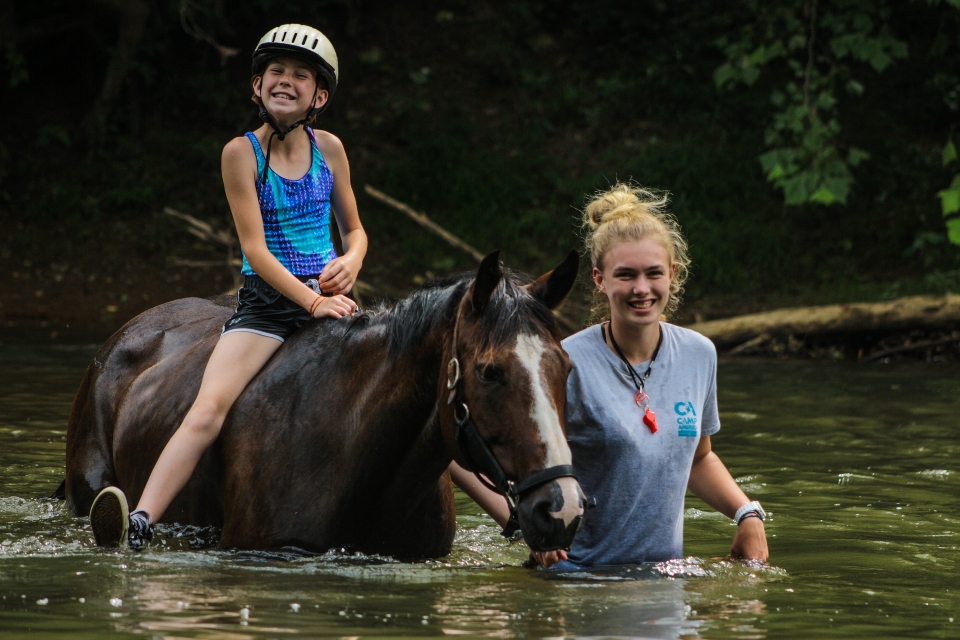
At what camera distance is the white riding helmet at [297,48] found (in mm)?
4938

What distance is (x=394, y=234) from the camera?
17016 mm

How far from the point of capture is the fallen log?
39.6 ft

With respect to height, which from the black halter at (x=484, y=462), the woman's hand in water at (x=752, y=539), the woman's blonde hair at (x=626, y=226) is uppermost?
the woman's blonde hair at (x=626, y=226)

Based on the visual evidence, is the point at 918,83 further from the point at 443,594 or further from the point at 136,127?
the point at 443,594

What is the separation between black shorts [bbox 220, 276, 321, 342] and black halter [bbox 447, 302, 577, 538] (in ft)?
3.73

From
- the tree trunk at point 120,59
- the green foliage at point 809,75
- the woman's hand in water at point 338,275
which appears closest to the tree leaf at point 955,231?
the green foliage at point 809,75

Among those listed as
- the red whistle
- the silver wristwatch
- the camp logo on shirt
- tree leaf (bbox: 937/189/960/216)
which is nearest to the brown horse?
the red whistle

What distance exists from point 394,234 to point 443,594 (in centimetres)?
1308

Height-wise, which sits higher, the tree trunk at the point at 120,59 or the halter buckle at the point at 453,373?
the tree trunk at the point at 120,59

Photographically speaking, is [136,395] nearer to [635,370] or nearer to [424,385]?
[424,385]

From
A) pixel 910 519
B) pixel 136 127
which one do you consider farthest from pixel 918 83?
pixel 910 519

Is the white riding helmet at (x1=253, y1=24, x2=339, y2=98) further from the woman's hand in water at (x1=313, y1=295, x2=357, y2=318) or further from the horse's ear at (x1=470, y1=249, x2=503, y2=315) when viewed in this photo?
the horse's ear at (x1=470, y1=249, x2=503, y2=315)

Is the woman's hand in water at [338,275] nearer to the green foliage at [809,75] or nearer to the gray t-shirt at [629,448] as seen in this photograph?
the gray t-shirt at [629,448]

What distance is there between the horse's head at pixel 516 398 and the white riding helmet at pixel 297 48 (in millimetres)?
1445
